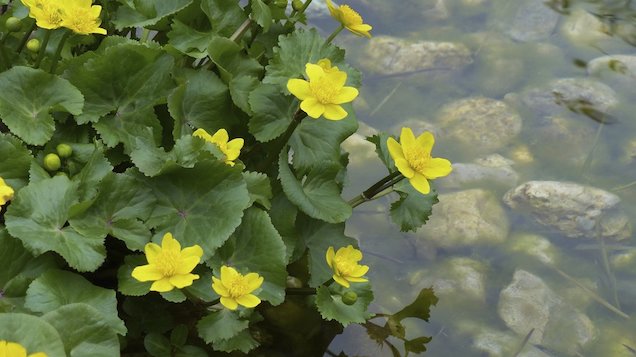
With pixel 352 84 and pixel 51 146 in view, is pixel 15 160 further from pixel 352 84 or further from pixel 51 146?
pixel 352 84

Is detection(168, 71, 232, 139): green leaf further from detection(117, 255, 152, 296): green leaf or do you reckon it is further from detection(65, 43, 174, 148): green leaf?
detection(117, 255, 152, 296): green leaf

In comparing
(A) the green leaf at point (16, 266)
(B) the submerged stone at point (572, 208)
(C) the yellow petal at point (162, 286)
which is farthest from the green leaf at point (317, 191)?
(B) the submerged stone at point (572, 208)

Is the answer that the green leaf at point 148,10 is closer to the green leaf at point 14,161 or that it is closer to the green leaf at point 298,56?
the green leaf at point 298,56

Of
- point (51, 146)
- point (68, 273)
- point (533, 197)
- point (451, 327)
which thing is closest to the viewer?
point (68, 273)

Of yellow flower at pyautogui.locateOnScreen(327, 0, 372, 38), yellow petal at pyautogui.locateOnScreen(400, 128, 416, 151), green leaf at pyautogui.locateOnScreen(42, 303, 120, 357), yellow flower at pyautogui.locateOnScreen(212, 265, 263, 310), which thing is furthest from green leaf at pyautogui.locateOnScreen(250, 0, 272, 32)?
green leaf at pyautogui.locateOnScreen(42, 303, 120, 357)

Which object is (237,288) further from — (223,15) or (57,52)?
(223,15)

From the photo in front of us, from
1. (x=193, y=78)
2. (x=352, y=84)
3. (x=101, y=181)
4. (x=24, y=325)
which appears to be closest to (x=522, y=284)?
(x=352, y=84)
